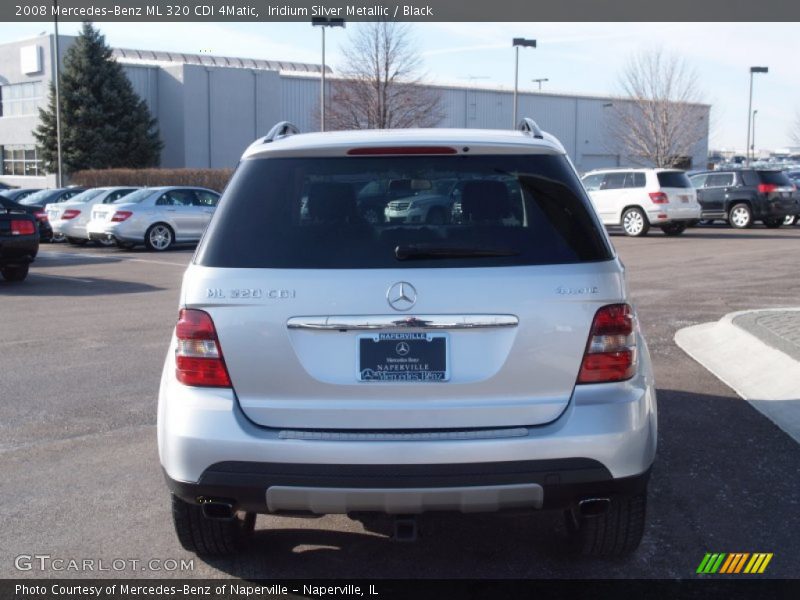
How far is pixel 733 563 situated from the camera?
14.2ft

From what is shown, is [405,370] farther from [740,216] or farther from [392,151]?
[740,216]

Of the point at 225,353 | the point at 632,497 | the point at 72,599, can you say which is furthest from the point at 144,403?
the point at 632,497

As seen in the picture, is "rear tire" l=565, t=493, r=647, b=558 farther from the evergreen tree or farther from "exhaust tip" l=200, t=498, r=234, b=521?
the evergreen tree

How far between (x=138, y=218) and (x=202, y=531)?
19.7 metres

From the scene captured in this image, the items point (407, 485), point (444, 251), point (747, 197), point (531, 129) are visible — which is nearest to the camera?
point (407, 485)

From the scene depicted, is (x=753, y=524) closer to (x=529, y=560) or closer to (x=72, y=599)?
(x=529, y=560)

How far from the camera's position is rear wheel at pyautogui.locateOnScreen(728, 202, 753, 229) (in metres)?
29.3

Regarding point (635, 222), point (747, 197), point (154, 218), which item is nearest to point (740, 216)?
point (747, 197)

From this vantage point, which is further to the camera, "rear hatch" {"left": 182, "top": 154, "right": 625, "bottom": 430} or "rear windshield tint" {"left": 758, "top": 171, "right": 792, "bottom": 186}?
"rear windshield tint" {"left": 758, "top": 171, "right": 792, "bottom": 186}

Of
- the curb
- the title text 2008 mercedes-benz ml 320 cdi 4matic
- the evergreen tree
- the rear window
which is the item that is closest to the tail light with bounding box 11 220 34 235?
the curb

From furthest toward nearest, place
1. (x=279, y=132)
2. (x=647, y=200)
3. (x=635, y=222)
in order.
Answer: (x=635, y=222)
(x=647, y=200)
(x=279, y=132)

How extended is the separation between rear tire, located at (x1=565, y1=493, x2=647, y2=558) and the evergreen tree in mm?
48219

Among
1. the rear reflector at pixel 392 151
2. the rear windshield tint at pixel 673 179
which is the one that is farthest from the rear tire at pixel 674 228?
the rear reflector at pixel 392 151

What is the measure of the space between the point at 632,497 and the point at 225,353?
5.75 feet
